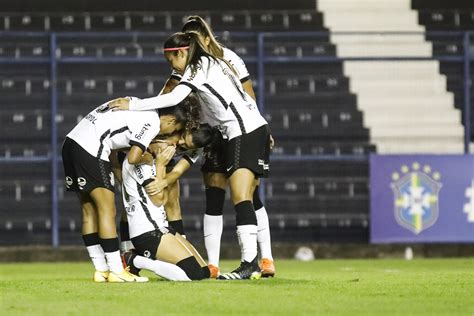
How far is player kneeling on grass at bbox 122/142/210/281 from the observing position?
9.32m

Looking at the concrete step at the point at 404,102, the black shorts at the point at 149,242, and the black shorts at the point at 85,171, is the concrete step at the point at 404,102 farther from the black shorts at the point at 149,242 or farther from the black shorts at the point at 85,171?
the black shorts at the point at 149,242

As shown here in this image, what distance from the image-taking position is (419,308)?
7.45 metres

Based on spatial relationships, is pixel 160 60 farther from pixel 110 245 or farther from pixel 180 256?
pixel 180 256

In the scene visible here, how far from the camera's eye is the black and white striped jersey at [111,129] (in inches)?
370

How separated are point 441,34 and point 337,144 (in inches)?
63.3

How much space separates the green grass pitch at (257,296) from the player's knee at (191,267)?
146 mm

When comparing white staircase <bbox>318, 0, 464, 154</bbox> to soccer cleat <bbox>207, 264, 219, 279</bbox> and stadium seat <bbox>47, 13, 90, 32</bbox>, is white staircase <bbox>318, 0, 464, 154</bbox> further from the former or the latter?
soccer cleat <bbox>207, 264, 219, 279</bbox>

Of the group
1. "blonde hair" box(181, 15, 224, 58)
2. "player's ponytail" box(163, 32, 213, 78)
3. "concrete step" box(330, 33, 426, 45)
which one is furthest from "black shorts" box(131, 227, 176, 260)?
"concrete step" box(330, 33, 426, 45)

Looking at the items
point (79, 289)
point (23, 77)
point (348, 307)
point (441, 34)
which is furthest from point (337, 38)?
point (348, 307)

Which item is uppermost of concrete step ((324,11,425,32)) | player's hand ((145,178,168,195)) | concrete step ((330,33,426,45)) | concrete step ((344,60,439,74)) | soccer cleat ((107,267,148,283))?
concrete step ((324,11,425,32))

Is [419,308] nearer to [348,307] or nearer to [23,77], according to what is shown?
[348,307]

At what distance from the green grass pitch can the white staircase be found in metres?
4.79

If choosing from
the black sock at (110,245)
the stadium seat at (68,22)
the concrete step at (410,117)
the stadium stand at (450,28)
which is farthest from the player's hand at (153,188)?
the stadium seat at (68,22)

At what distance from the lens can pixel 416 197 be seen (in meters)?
14.9
